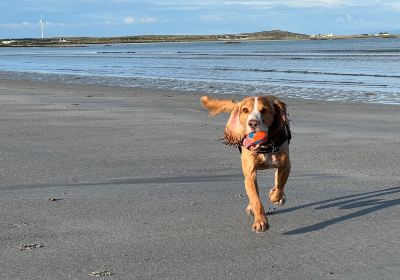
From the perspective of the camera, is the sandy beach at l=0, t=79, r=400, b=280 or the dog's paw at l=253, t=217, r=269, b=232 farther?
the dog's paw at l=253, t=217, r=269, b=232

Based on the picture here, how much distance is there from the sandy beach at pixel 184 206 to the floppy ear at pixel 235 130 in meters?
0.65

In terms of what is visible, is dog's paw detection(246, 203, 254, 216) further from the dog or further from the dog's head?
the dog's head

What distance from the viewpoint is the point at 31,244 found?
491 centimetres

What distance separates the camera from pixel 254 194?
529cm

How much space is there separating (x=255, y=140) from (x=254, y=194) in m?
0.40

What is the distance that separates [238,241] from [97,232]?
1043 millimetres

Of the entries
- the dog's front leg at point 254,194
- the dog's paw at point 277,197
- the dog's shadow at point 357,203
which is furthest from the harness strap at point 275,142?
the dog's shadow at point 357,203

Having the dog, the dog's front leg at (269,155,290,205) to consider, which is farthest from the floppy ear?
the dog's front leg at (269,155,290,205)

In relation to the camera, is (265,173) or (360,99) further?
(360,99)

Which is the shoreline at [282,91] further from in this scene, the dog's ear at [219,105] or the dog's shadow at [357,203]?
the dog's ear at [219,105]

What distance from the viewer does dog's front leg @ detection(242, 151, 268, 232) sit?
5172 millimetres

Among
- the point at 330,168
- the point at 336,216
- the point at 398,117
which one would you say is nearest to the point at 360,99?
the point at 398,117

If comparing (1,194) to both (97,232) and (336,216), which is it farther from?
(336,216)

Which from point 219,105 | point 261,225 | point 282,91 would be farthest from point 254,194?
point 282,91
